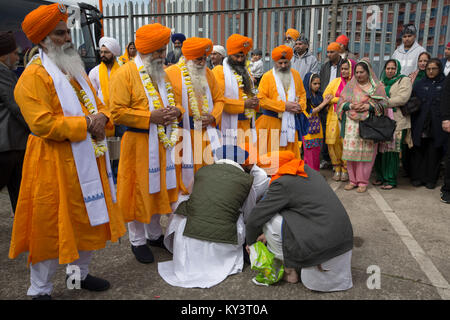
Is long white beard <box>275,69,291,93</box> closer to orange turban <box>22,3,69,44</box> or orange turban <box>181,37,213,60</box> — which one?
orange turban <box>181,37,213,60</box>

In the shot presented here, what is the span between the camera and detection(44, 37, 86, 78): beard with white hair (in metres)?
2.43

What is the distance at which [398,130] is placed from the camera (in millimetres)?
Result: 5469

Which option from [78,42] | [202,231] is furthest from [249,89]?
[78,42]

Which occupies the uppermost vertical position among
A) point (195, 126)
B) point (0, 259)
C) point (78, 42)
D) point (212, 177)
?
point (78, 42)

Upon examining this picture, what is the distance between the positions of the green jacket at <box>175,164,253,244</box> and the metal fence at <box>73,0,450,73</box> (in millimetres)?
5639

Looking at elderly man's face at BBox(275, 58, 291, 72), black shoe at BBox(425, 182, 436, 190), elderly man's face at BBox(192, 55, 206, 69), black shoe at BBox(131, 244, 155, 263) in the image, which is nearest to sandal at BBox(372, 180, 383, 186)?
black shoe at BBox(425, 182, 436, 190)

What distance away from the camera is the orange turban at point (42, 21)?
2.32 m

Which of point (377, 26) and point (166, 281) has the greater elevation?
point (377, 26)

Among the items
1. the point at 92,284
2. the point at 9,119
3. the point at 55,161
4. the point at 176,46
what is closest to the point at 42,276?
the point at 92,284

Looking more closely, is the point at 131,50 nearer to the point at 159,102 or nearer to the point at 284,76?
the point at 284,76

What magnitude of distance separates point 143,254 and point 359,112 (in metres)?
3.66

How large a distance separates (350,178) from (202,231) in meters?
3.36

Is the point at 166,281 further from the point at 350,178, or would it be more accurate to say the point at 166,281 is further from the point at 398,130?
the point at 398,130

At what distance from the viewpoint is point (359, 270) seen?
310 cm
